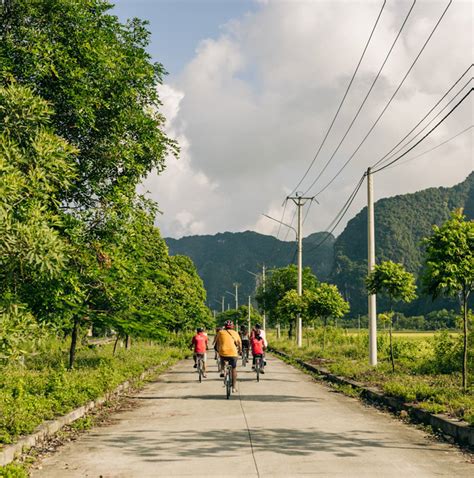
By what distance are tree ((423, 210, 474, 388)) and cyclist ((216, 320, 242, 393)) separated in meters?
5.37

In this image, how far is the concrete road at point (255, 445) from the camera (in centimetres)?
735

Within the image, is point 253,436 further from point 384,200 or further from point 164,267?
point 384,200

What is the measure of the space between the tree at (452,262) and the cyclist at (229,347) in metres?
5.37

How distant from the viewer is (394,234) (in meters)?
179

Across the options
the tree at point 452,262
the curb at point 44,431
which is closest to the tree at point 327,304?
the tree at point 452,262

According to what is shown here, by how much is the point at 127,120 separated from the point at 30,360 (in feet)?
38.1

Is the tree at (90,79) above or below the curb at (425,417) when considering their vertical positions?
above

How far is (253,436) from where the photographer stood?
9547 millimetres

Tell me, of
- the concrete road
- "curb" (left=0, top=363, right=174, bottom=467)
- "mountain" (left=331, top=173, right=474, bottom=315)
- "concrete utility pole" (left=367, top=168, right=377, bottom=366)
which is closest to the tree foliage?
"curb" (left=0, top=363, right=174, bottom=467)

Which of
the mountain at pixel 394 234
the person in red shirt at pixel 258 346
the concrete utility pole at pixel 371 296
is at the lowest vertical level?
the person in red shirt at pixel 258 346

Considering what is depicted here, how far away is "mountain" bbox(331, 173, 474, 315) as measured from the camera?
17512cm

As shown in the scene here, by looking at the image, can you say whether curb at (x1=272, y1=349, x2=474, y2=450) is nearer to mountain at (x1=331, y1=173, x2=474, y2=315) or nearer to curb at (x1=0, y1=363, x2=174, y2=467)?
curb at (x1=0, y1=363, x2=174, y2=467)

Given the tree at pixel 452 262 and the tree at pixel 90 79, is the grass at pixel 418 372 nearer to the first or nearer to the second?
the tree at pixel 452 262

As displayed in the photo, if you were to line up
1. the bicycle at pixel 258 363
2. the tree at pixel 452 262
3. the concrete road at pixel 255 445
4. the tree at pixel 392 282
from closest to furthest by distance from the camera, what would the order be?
the concrete road at pixel 255 445 → the tree at pixel 452 262 → the tree at pixel 392 282 → the bicycle at pixel 258 363
